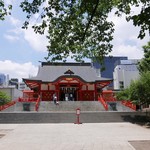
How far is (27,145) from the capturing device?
1422cm

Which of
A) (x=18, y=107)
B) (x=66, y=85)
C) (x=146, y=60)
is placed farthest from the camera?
(x=66, y=85)

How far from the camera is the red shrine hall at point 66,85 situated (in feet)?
143

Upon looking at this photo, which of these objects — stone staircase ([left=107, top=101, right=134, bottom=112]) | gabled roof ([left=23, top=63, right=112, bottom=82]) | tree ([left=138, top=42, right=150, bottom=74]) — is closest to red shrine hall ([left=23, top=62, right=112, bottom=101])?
gabled roof ([left=23, top=63, right=112, bottom=82])

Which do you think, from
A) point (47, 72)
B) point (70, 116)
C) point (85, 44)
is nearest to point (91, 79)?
point (47, 72)

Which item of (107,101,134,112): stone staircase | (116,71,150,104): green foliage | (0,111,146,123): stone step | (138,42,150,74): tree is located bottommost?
(0,111,146,123): stone step

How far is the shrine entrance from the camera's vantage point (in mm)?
45812

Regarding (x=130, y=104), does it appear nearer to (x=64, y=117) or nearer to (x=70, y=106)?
→ (x=70, y=106)

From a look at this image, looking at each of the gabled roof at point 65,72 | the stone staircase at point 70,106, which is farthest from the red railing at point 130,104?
the gabled roof at point 65,72

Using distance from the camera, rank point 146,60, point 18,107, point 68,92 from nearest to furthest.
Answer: point 146,60 → point 18,107 → point 68,92

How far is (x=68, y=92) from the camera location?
46.9m

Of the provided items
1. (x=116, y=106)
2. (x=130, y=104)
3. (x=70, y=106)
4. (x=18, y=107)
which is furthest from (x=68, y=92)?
(x=130, y=104)

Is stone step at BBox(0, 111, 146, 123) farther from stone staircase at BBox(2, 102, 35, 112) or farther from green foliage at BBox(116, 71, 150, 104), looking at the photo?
stone staircase at BBox(2, 102, 35, 112)

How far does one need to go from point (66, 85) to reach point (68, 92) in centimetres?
219

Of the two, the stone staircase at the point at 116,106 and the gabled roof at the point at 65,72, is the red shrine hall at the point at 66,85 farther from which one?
the stone staircase at the point at 116,106
